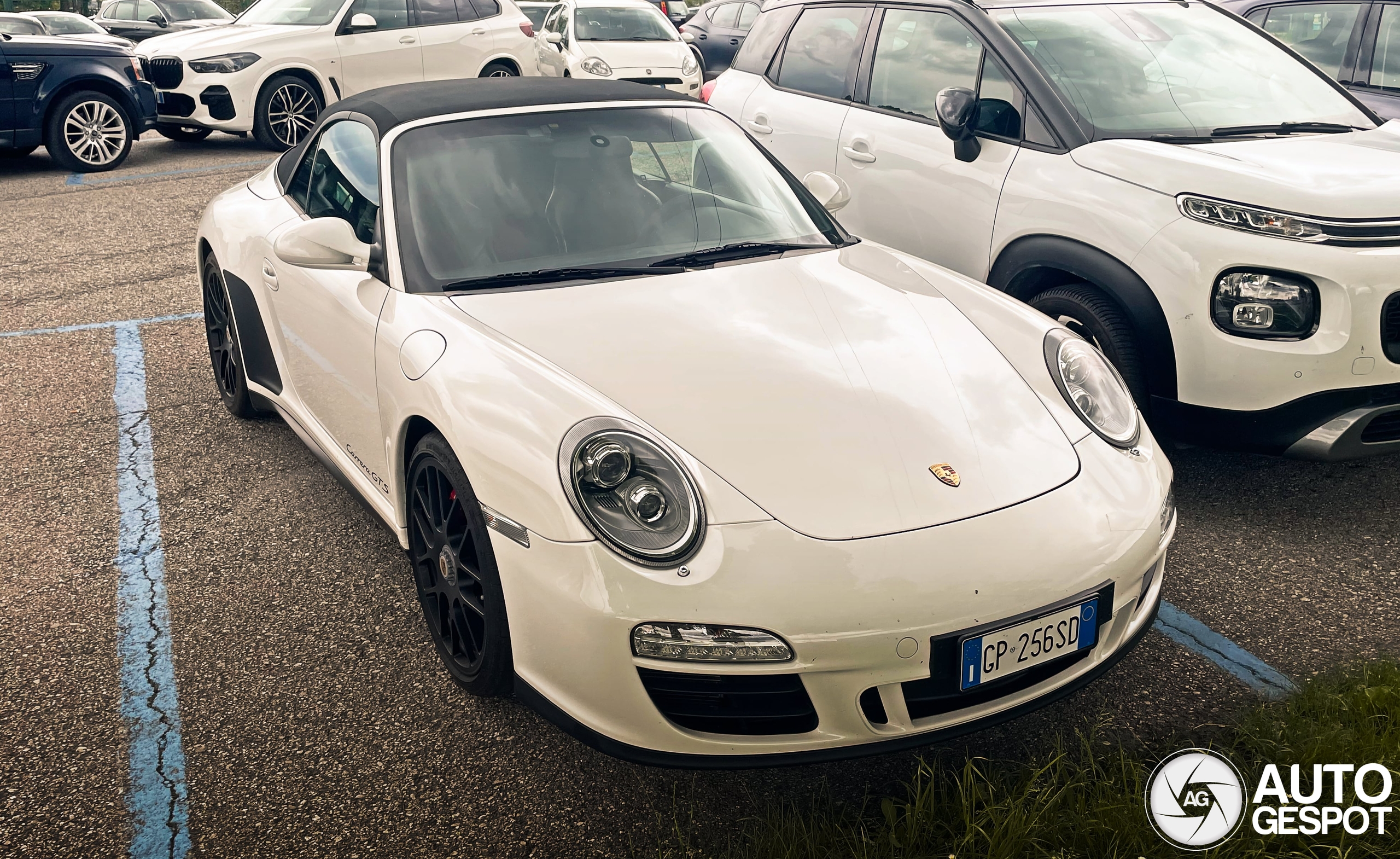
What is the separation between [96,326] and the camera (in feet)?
20.2

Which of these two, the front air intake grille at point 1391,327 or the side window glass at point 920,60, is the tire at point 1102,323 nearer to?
→ the front air intake grille at point 1391,327

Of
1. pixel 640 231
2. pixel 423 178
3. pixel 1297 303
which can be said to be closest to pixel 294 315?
pixel 423 178

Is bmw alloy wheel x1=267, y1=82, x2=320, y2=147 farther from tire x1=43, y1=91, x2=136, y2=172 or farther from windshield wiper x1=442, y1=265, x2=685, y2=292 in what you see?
windshield wiper x1=442, y1=265, x2=685, y2=292

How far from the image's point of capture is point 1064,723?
9.29 feet

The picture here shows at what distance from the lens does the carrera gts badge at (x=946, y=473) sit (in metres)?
2.45

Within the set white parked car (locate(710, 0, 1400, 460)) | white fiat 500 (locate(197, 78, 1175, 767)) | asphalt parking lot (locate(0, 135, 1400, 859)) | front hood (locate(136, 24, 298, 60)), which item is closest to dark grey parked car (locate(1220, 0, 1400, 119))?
white parked car (locate(710, 0, 1400, 460))

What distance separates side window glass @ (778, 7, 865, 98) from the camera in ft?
17.9

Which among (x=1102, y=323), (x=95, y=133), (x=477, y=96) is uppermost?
(x=477, y=96)

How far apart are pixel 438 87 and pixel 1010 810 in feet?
9.48

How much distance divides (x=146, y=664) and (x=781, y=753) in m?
1.89

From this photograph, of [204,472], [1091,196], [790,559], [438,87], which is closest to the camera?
[790,559]

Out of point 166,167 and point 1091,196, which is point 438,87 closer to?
point 1091,196

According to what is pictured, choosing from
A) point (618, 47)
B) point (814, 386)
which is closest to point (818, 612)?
point (814, 386)

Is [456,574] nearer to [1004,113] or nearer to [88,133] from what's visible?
[1004,113]
